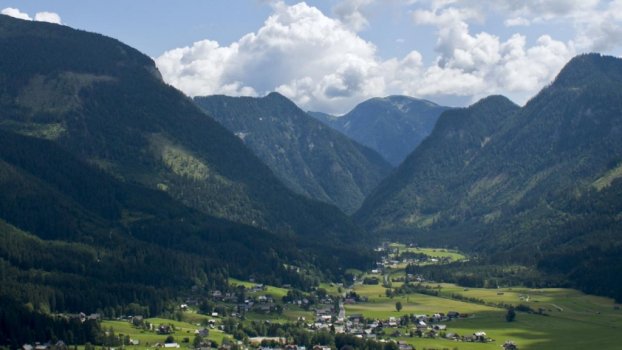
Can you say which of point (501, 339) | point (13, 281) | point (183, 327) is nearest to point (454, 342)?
point (501, 339)

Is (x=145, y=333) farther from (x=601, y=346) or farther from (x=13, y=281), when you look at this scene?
(x=601, y=346)

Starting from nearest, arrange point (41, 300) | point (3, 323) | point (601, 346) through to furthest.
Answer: point (3, 323) → point (601, 346) → point (41, 300)

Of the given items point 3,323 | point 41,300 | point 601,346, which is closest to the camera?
point 3,323

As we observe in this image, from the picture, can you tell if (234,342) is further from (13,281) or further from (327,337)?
(13,281)

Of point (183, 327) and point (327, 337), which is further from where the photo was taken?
point (183, 327)

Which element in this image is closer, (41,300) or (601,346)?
(601,346)

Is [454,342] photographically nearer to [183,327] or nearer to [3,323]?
[183,327]

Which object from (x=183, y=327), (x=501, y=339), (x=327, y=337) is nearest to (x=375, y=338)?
(x=327, y=337)

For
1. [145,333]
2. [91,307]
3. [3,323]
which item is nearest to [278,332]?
[145,333]
